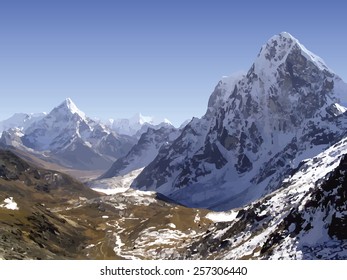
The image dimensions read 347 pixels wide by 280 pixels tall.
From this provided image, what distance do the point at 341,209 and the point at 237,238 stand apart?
57.7 m

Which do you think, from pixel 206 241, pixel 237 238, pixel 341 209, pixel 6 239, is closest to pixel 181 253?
pixel 206 241

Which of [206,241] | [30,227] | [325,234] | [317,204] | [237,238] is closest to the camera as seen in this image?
[325,234]

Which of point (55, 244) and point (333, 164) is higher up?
point (333, 164)

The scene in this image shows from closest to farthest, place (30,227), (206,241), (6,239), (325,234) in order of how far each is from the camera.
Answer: (325,234) < (6,239) < (206,241) < (30,227)

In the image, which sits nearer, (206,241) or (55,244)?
(206,241)

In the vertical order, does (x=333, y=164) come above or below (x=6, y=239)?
above

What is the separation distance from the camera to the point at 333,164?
188 m

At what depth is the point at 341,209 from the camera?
92688 mm
